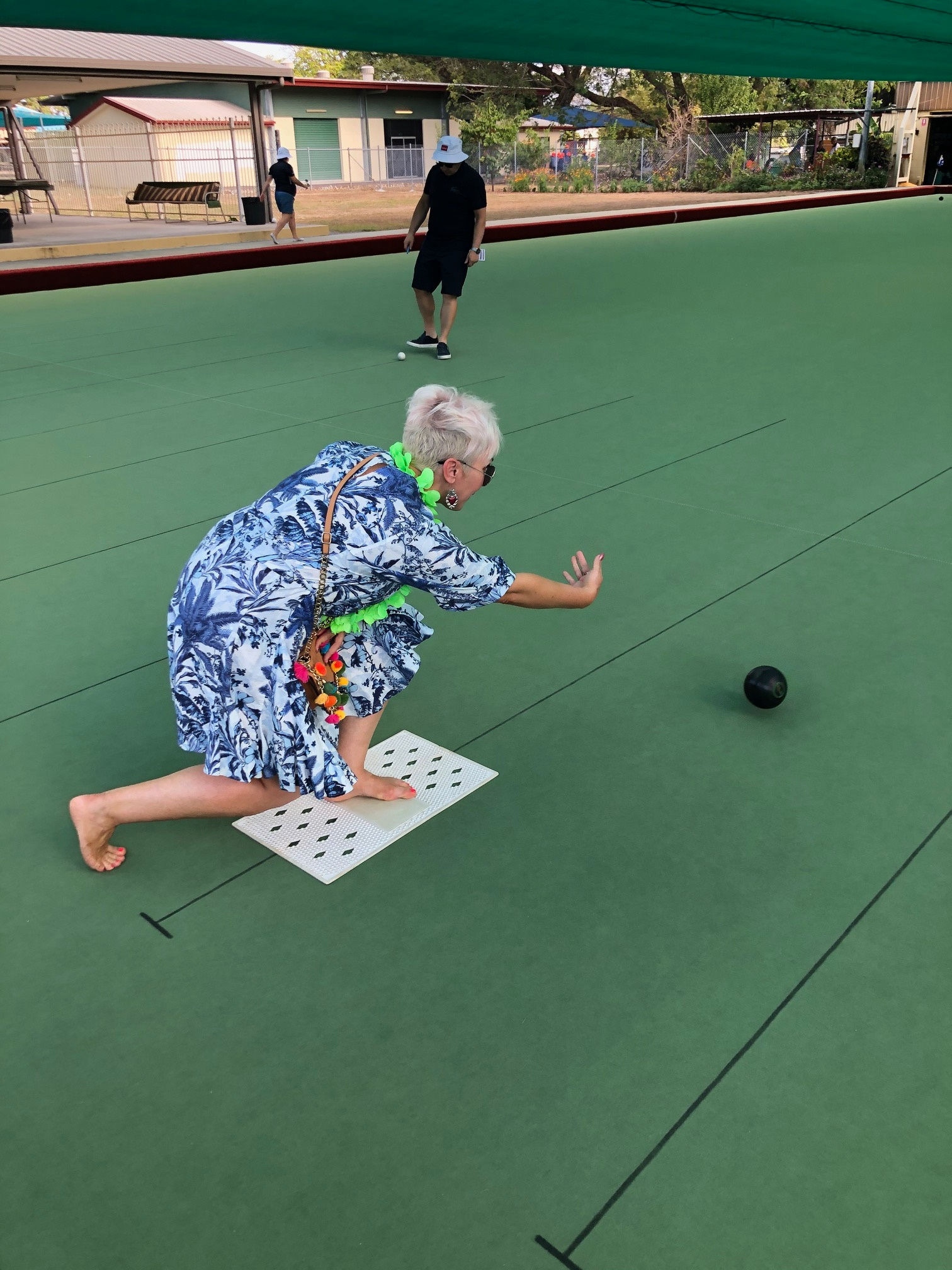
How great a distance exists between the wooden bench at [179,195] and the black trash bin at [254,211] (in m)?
1.77

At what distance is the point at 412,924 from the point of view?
7.18 ft

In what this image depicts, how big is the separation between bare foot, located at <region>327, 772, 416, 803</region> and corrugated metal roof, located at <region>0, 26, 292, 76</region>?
15.4 metres

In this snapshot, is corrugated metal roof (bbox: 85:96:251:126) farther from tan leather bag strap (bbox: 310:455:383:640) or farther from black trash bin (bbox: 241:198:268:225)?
tan leather bag strap (bbox: 310:455:383:640)

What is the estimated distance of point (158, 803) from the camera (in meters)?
2.29

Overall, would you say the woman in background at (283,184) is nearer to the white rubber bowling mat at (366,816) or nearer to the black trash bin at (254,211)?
the black trash bin at (254,211)

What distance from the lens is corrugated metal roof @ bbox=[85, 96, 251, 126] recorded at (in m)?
26.9

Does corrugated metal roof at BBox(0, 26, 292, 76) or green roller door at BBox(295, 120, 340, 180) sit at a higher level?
corrugated metal roof at BBox(0, 26, 292, 76)

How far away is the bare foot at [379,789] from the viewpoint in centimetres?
255

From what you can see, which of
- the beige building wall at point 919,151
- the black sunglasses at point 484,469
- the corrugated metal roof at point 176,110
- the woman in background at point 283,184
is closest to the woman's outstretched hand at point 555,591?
the black sunglasses at point 484,469

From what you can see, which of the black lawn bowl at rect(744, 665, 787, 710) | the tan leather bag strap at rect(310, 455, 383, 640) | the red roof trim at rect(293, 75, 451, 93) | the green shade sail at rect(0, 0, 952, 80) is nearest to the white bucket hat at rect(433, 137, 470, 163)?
the green shade sail at rect(0, 0, 952, 80)

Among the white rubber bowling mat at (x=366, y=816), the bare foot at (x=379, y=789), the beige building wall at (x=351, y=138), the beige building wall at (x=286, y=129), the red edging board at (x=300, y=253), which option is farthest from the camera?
the beige building wall at (x=286, y=129)

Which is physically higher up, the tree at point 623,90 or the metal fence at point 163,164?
the tree at point 623,90

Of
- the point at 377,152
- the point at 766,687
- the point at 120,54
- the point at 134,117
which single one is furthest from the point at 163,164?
the point at 766,687

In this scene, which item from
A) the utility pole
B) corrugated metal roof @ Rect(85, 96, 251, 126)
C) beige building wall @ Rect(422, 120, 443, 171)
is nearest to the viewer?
corrugated metal roof @ Rect(85, 96, 251, 126)
